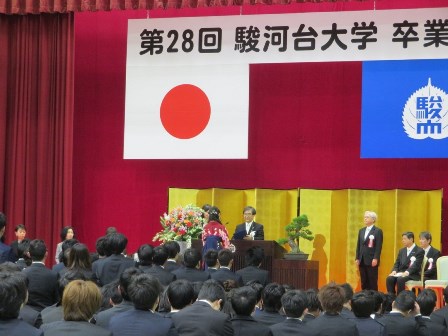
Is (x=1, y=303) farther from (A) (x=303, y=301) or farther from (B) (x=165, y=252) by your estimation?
(B) (x=165, y=252)

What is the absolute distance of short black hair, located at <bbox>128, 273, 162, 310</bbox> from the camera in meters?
3.74

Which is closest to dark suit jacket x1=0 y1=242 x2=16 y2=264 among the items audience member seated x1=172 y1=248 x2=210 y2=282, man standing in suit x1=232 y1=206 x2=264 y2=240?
audience member seated x1=172 y1=248 x2=210 y2=282

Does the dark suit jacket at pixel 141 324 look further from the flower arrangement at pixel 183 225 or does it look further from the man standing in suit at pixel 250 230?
the man standing in suit at pixel 250 230

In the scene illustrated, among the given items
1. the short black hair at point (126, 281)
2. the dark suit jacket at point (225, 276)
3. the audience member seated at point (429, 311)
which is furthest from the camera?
the dark suit jacket at point (225, 276)

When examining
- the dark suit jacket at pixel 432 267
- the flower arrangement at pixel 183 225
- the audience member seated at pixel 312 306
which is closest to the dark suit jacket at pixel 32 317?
the audience member seated at pixel 312 306

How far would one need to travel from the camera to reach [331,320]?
426cm

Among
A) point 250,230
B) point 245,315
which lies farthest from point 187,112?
point 245,315

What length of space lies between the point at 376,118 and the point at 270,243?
92.4 inches

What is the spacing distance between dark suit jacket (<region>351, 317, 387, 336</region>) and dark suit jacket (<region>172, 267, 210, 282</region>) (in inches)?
Result: 67.0

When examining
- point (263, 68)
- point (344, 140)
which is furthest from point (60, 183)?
point (344, 140)

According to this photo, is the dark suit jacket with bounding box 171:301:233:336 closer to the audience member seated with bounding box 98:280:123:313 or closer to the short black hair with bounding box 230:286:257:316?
the short black hair with bounding box 230:286:257:316

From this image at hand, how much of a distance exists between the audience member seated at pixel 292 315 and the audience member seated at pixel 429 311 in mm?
1127

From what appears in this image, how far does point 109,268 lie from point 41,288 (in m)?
0.70

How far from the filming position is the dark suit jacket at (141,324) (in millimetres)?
3652
